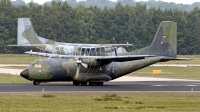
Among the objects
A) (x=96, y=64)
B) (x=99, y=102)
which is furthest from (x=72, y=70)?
(x=99, y=102)

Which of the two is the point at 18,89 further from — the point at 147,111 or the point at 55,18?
the point at 55,18

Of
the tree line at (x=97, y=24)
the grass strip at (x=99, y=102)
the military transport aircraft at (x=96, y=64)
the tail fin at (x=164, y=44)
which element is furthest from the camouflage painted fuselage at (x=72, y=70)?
the tree line at (x=97, y=24)

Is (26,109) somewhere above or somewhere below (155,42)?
below

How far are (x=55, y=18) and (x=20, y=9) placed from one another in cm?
834

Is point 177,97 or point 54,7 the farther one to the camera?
point 54,7

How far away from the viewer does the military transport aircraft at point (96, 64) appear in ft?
145

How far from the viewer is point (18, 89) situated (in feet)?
132

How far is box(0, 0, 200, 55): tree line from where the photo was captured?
127062 millimetres

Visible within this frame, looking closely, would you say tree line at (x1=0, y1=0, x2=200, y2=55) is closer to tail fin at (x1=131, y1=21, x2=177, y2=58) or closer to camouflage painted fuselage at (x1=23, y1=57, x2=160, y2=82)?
tail fin at (x1=131, y1=21, x2=177, y2=58)

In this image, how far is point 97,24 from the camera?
135125 millimetres

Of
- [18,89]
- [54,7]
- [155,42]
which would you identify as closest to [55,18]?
[54,7]

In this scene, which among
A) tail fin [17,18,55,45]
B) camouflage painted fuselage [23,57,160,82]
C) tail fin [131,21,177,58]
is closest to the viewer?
camouflage painted fuselage [23,57,160,82]

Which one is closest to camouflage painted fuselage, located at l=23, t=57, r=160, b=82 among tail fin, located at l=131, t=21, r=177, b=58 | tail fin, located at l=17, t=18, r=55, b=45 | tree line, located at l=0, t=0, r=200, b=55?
tail fin, located at l=131, t=21, r=177, b=58

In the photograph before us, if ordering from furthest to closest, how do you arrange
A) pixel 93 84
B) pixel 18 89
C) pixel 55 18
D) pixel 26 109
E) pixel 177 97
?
pixel 55 18 < pixel 93 84 < pixel 18 89 < pixel 177 97 < pixel 26 109
